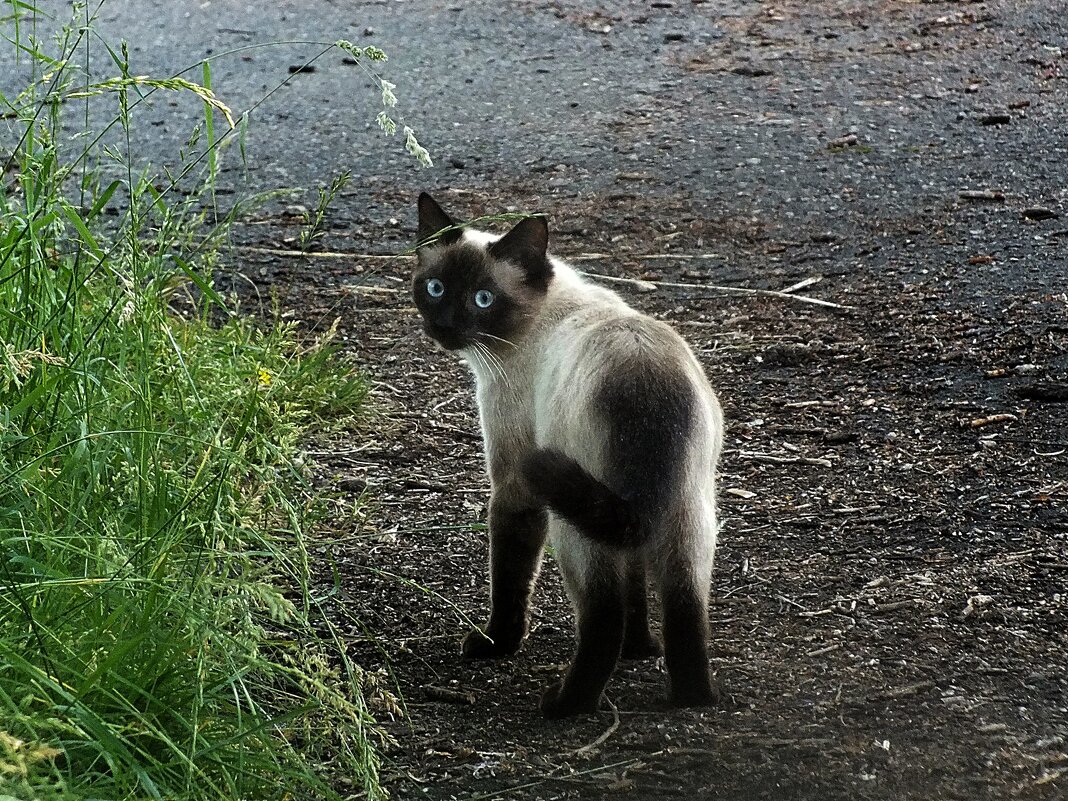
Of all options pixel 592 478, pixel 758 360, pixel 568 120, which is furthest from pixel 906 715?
pixel 568 120

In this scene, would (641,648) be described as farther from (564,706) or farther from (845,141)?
(845,141)

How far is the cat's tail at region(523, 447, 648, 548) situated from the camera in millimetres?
2547

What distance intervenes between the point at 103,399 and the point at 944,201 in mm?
4104

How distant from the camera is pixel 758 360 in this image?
14.9 feet

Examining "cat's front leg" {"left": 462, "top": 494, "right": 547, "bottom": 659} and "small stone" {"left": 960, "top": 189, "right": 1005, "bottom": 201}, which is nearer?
"cat's front leg" {"left": 462, "top": 494, "right": 547, "bottom": 659}

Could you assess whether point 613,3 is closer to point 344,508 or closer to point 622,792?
point 344,508

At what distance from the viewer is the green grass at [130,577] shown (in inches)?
82.0

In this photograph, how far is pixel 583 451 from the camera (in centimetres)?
274

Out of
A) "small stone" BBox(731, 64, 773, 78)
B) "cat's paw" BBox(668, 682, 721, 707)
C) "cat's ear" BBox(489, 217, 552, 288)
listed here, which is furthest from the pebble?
"cat's paw" BBox(668, 682, 721, 707)

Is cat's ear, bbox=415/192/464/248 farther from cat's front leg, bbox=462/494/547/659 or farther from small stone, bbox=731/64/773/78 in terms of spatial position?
small stone, bbox=731/64/773/78

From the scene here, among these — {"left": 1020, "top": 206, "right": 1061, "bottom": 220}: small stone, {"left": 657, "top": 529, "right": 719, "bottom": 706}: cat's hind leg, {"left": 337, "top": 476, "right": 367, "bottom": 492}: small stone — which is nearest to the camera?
{"left": 657, "top": 529, "right": 719, "bottom": 706}: cat's hind leg

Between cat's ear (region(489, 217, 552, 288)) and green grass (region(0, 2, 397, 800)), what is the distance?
723 mm

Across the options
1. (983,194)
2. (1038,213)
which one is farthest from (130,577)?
(983,194)

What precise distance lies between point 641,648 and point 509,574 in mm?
356
